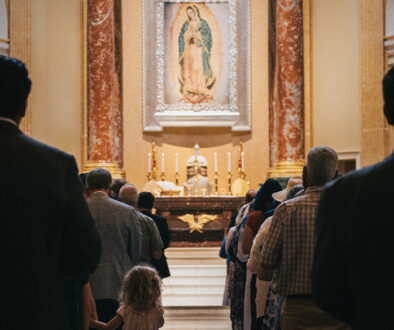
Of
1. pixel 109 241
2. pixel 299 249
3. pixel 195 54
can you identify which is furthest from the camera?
pixel 195 54

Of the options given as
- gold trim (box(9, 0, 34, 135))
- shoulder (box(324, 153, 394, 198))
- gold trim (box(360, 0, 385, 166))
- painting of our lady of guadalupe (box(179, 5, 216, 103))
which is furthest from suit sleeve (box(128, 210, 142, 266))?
painting of our lady of guadalupe (box(179, 5, 216, 103))

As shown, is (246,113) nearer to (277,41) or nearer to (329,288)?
A: (277,41)

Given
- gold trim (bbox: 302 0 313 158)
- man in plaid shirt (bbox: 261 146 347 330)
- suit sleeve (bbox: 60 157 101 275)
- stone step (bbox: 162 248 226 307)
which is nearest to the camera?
suit sleeve (bbox: 60 157 101 275)

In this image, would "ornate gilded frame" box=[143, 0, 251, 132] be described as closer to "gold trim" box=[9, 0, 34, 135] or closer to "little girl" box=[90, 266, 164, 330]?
"gold trim" box=[9, 0, 34, 135]

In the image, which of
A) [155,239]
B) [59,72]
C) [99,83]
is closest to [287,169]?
[99,83]

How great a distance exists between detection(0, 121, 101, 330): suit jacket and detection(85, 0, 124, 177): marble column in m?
11.2

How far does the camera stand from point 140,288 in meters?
4.27

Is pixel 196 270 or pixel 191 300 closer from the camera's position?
pixel 191 300

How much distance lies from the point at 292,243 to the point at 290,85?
10219mm

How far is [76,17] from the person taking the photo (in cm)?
1456

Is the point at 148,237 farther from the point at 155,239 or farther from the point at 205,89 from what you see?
the point at 205,89

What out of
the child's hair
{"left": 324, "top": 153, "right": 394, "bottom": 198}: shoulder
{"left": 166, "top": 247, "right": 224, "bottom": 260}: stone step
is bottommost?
{"left": 166, "top": 247, "right": 224, "bottom": 260}: stone step

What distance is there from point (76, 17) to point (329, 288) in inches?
526

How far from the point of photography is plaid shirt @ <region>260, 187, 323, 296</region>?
3.39 metres
